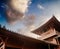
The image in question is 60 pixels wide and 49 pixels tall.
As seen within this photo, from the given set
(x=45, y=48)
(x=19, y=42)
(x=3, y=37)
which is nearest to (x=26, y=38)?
(x=19, y=42)

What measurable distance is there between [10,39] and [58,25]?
8.70 metres

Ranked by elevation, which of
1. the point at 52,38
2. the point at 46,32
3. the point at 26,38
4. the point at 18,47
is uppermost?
the point at 46,32

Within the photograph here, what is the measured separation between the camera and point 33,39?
10258 mm

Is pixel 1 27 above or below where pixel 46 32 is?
below

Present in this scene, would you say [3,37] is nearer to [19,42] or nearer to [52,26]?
[19,42]

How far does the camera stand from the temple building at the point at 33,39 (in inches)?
344

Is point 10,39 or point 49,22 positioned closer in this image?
point 10,39

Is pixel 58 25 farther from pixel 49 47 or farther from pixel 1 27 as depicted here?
pixel 1 27

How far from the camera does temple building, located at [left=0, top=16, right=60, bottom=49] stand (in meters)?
8.73

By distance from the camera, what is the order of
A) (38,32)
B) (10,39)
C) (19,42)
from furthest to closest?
1. (38,32)
2. (19,42)
3. (10,39)

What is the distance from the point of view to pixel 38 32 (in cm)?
1939

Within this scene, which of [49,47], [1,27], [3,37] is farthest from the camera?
[49,47]

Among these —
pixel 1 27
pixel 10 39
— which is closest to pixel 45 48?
pixel 10 39

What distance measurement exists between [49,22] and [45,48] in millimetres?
4875
